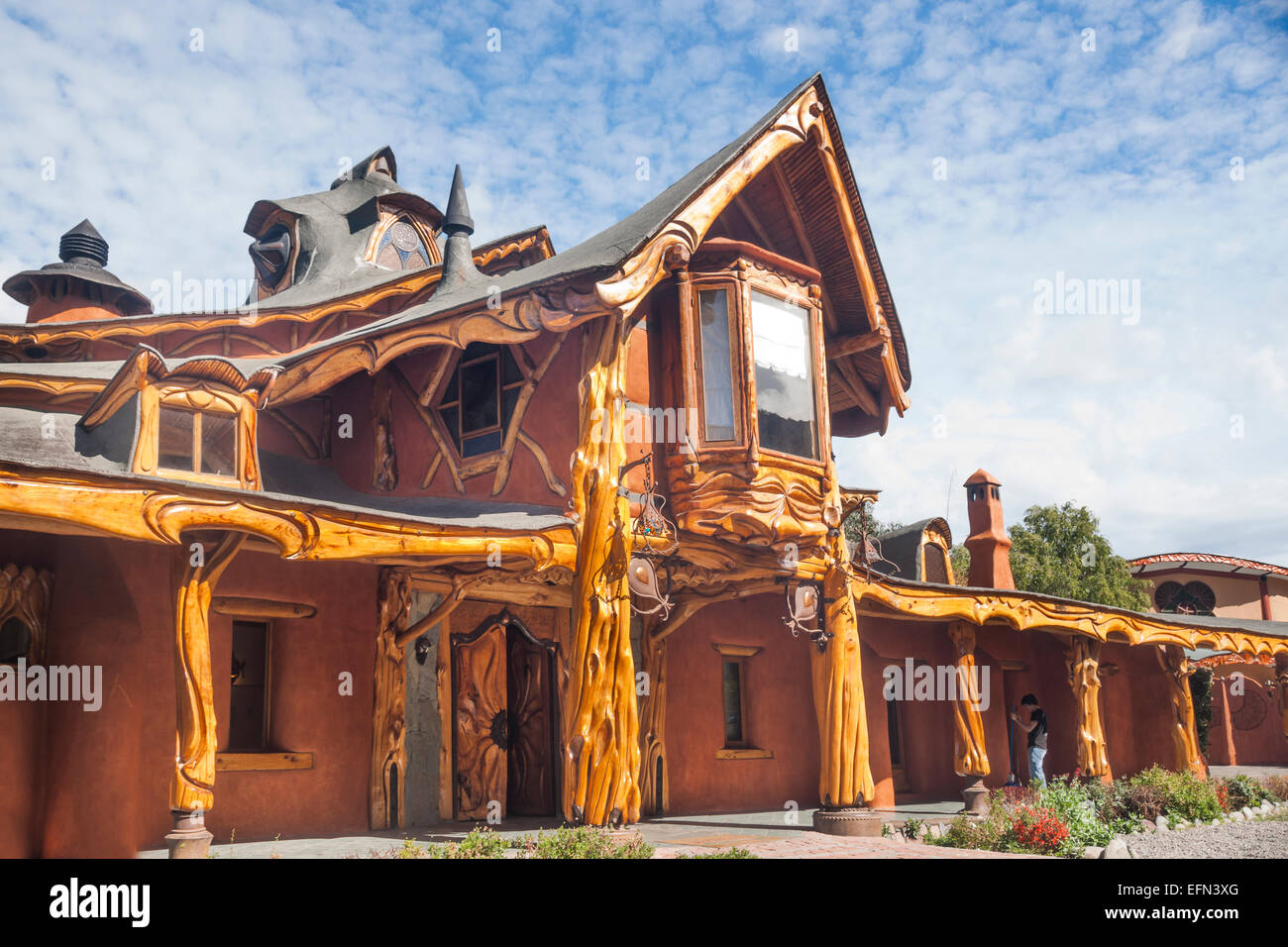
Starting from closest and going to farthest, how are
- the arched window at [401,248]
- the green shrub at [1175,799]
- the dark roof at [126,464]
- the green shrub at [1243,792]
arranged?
the dark roof at [126,464] → the green shrub at [1175,799] → the green shrub at [1243,792] → the arched window at [401,248]

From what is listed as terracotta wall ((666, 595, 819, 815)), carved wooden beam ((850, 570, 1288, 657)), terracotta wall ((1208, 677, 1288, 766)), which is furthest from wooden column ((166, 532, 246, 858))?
terracotta wall ((1208, 677, 1288, 766))

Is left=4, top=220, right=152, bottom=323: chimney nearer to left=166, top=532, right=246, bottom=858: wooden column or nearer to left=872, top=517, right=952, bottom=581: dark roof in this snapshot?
left=166, top=532, right=246, bottom=858: wooden column

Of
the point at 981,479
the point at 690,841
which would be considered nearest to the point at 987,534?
the point at 981,479

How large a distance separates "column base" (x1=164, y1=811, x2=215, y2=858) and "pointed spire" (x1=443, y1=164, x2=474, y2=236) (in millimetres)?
9178

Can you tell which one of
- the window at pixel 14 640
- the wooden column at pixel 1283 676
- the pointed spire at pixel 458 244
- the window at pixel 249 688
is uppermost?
the pointed spire at pixel 458 244

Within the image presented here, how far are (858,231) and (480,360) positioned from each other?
5059mm

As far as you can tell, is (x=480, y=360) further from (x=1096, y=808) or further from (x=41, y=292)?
(x=1096, y=808)

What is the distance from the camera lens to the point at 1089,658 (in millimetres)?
17625

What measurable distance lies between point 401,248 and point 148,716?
10.8 meters

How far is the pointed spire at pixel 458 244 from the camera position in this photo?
14.6m

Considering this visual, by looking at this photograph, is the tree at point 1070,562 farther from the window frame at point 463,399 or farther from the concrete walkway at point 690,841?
the window frame at point 463,399

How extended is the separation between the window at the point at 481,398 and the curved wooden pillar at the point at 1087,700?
10933 millimetres

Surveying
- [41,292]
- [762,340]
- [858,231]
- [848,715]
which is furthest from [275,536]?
[41,292]

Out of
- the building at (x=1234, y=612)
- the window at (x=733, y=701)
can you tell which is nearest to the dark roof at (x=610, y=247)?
the window at (x=733, y=701)
